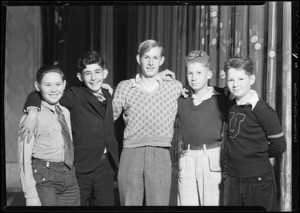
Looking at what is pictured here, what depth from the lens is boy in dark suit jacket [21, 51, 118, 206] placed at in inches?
66.9

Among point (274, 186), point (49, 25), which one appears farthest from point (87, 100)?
point (274, 186)

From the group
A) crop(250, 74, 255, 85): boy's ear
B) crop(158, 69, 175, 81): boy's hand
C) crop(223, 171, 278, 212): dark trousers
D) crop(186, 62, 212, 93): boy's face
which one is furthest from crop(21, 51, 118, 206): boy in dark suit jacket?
crop(250, 74, 255, 85): boy's ear

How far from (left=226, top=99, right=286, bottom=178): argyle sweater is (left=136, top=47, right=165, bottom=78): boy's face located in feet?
1.14

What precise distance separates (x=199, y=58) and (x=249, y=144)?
390 millimetres

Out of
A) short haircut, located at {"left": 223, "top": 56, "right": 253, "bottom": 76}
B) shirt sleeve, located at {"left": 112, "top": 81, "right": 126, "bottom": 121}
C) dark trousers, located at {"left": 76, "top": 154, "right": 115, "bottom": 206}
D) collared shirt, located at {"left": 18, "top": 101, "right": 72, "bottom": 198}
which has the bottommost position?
→ dark trousers, located at {"left": 76, "top": 154, "right": 115, "bottom": 206}

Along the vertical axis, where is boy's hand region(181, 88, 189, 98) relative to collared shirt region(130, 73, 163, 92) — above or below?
below

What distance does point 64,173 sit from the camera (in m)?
1.64

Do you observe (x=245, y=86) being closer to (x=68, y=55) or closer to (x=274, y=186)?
(x=274, y=186)

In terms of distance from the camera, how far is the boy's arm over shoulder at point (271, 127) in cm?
165

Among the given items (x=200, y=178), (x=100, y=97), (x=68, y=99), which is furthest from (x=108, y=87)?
(x=200, y=178)

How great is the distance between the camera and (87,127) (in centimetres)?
170

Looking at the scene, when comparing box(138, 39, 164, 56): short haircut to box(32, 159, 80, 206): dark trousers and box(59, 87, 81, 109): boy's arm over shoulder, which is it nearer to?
box(59, 87, 81, 109): boy's arm over shoulder

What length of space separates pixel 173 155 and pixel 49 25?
76cm

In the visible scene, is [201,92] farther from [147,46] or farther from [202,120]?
[147,46]
